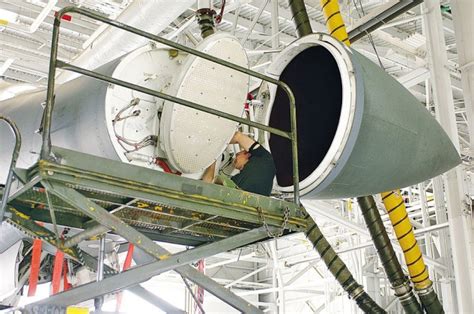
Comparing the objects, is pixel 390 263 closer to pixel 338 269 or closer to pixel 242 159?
pixel 338 269

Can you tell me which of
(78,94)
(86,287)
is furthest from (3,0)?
(86,287)

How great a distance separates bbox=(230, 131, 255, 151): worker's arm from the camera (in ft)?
17.3

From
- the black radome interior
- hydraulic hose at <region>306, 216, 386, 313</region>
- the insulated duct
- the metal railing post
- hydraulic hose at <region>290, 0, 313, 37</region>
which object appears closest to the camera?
the metal railing post

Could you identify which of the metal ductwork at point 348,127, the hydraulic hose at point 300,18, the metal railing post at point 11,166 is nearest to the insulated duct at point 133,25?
the hydraulic hose at point 300,18

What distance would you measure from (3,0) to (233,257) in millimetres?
16445

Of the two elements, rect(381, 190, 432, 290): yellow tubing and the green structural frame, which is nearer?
the green structural frame

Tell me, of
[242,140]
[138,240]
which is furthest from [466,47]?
[138,240]

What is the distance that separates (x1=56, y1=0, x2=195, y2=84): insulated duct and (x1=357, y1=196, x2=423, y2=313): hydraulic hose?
3945 mm

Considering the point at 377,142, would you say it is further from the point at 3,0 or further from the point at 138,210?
the point at 3,0

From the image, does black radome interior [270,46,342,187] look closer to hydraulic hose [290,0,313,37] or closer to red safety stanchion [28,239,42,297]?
hydraulic hose [290,0,313,37]

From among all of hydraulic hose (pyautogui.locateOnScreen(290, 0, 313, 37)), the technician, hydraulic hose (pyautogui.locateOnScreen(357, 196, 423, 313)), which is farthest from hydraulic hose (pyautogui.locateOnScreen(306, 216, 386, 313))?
hydraulic hose (pyautogui.locateOnScreen(290, 0, 313, 37))

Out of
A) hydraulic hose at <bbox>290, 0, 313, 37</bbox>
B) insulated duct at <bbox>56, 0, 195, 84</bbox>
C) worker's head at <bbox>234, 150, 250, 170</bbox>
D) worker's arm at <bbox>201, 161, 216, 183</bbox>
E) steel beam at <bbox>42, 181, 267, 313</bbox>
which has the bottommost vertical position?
steel beam at <bbox>42, 181, 267, 313</bbox>

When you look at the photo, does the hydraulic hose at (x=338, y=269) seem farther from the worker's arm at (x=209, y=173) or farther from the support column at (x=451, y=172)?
the worker's arm at (x=209, y=173)

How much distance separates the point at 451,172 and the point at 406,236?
4.63ft
